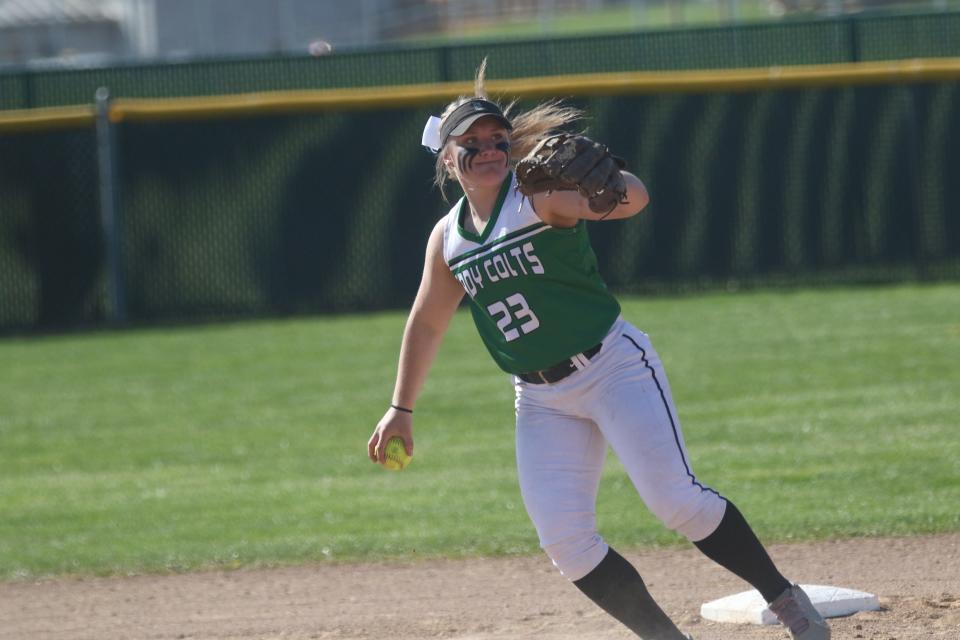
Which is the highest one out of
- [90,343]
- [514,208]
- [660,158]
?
[514,208]

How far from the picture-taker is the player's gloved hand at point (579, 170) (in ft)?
12.0

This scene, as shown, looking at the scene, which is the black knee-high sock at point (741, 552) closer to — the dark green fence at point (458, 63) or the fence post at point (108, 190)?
the fence post at point (108, 190)

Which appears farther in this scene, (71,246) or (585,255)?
(71,246)

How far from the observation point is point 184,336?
12.8 metres

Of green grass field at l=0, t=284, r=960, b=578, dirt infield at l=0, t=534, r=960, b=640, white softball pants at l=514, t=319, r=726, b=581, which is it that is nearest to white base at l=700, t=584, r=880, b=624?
dirt infield at l=0, t=534, r=960, b=640

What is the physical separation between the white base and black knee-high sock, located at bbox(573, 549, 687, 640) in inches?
28.5

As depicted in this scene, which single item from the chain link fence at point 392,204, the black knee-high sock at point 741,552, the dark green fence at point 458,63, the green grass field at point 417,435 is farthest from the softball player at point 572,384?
the dark green fence at point 458,63

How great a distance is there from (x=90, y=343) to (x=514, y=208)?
371 inches

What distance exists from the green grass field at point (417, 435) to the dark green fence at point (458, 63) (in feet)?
9.34

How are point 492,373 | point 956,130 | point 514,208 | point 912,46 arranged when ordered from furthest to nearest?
point 912,46 < point 956,130 < point 492,373 < point 514,208

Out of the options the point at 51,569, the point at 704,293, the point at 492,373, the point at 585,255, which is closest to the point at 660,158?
the point at 704,293

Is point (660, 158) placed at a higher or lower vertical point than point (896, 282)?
higher

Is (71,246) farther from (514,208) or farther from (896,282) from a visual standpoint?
(514,208)

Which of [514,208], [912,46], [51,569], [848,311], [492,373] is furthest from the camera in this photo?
[912,46]
